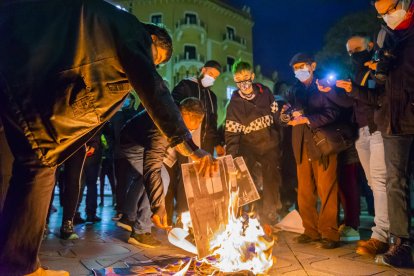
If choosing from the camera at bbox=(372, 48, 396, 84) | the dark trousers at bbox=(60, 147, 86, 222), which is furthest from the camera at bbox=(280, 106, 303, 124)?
the dark trousers at bbox=(60, 147, 86, 222)

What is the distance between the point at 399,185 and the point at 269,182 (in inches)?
89.3

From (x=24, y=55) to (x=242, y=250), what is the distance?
2.07 meters

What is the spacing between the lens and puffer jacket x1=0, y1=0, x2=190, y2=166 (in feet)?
6.48

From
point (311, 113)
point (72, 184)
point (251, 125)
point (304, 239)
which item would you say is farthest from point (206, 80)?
point (304, 239)

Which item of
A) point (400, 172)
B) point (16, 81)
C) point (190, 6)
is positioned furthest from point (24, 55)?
point (190, 6)

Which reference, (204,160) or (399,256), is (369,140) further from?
(204,160)

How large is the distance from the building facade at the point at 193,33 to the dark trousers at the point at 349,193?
33237 millimetres

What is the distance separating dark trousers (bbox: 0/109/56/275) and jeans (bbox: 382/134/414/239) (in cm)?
301

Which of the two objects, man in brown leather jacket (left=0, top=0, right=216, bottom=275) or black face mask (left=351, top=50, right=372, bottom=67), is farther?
black face mask (left=351, top=50, right=372, bottom=67)

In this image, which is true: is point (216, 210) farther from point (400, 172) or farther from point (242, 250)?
point (400, 172)

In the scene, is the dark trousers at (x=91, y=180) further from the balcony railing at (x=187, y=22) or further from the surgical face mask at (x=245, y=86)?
the balcony railing at (x=187, y=22)

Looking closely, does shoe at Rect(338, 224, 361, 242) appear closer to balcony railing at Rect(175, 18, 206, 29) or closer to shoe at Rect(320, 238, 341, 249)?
shoe at Rect(320, 238, 341, 249)

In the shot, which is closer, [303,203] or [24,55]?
[24,55]

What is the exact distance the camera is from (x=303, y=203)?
14.2 feet
